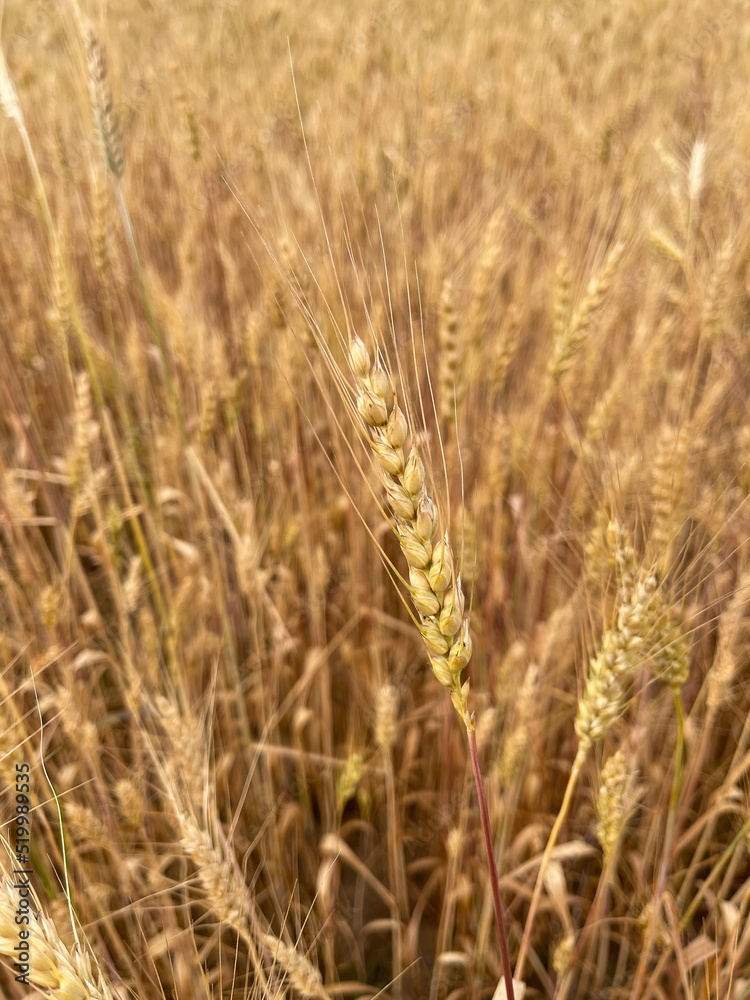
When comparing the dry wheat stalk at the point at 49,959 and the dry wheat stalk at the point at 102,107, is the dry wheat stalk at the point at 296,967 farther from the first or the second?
the dry wheat stalk at the point at 102,107

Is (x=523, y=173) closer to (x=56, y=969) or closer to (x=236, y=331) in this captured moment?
(x=236, y=331)

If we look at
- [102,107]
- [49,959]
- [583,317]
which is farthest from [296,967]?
[102,107]

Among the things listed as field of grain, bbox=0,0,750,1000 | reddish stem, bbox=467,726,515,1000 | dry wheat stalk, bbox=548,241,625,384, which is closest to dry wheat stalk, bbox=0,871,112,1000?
field of grain, bbox=0,0,750,1000

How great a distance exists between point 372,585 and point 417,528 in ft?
4.03

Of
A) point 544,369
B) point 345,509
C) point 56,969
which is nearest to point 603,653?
point 56,969

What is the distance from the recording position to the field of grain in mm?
820

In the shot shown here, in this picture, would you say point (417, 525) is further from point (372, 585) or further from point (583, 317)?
point (372, 585)

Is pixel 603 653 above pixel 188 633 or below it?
above

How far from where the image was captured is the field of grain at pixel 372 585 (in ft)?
2.69

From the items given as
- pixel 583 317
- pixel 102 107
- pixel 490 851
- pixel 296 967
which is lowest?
pixel 296 967

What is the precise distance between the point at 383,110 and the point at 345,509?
227 cm

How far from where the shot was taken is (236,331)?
1.87 m

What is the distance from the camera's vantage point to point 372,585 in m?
1.75

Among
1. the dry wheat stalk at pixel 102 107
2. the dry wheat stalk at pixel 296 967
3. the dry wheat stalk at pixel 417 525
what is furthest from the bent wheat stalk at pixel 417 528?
the dry wheat stalk at pixel 102 107
